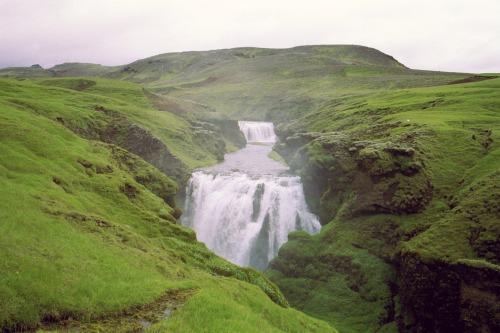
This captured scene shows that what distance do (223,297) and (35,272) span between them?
235 inches

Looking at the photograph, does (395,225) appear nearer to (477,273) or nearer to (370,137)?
(477,273)

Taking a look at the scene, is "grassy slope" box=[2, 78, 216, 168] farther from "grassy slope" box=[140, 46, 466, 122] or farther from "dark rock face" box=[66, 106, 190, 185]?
"grassy slope" box=[140, 46, 466, 122]

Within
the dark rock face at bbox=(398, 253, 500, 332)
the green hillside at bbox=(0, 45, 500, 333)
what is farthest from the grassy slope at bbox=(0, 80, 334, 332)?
the dark rock face at bbox=(398, 253, 500, 332)

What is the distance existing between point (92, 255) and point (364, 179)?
87.4 feet

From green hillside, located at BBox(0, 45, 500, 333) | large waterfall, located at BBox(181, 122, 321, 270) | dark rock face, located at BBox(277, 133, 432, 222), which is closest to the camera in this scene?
green hillside, located at BBox(0, 45, 500, 333)

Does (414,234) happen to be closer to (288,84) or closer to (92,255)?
(92,255)

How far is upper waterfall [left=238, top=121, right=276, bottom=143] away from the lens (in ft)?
313

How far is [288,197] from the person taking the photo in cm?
4056

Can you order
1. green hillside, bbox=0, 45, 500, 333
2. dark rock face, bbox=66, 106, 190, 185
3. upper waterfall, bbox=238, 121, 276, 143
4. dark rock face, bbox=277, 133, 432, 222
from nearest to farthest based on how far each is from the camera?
1. green hillside, bbox=0, 45, 500, 333
2. dark rock face, bbox=277, 133, 432, 222
3. dark rock face, bbox=66, 106, 190, 185
4. upper waterfall, bbox=238, 121, 276, 143

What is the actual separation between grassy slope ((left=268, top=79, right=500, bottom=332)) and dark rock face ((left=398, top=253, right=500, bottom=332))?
2.16 ft

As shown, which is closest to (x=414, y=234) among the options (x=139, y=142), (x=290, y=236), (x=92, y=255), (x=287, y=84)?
(x=290, y=236)

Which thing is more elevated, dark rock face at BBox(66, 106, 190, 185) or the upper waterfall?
the upper waterfall

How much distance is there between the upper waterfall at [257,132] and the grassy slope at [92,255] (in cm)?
6945

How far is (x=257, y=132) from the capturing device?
96.2 metres
